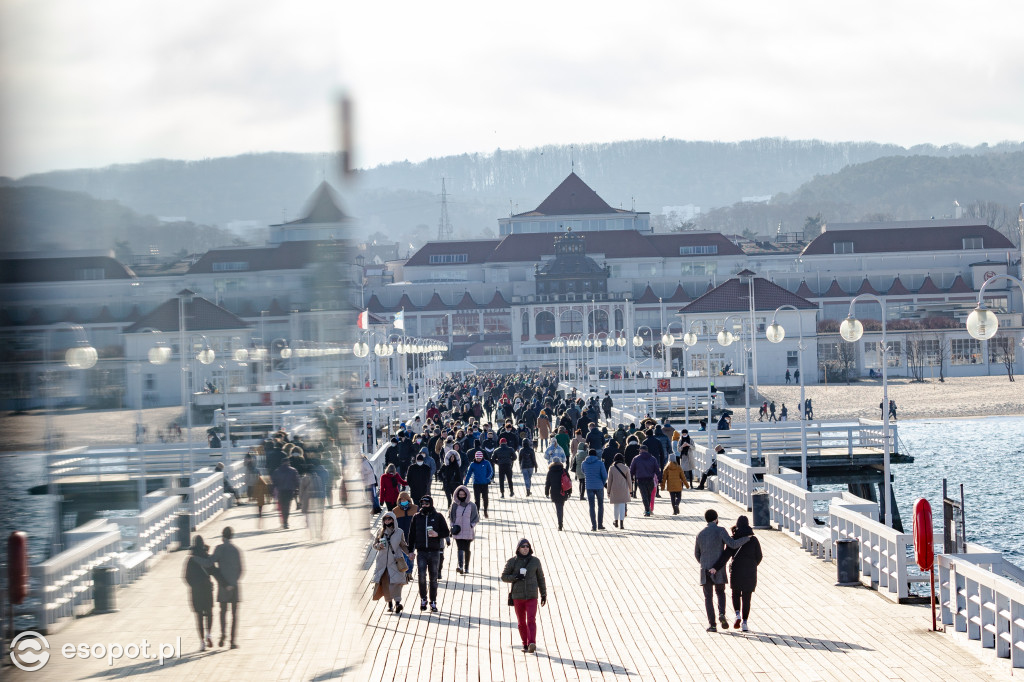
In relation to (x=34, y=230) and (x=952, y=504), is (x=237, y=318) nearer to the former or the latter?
(x=34, y=230)

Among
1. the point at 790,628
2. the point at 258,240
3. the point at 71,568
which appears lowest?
the point at 790,628

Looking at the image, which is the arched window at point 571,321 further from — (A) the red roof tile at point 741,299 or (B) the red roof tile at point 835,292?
(A) the red roof tile at point 741,299

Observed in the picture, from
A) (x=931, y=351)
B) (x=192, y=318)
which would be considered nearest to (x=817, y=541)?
(x=192, y=318)

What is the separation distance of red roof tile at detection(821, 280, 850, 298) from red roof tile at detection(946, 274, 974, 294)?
8768 mm

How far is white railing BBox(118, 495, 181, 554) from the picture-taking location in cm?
244

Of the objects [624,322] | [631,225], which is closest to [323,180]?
[624,322]

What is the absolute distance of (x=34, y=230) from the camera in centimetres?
226

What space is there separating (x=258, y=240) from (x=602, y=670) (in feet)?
27.2

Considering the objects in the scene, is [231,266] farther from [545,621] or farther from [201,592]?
[545,621]

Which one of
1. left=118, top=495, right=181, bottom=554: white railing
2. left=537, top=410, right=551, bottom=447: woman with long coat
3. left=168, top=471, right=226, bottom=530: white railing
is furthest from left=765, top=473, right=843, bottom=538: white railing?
left=118, top=495, right=181, bottom=554: white railing

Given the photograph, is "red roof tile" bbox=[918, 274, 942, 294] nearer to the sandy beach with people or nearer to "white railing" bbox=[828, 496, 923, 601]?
the sandy beach with people

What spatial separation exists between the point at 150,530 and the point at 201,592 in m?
0.17

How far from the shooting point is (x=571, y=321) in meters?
108

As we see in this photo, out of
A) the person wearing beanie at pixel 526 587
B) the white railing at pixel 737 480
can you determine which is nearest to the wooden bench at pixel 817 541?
the white railing at pixel 737 480
